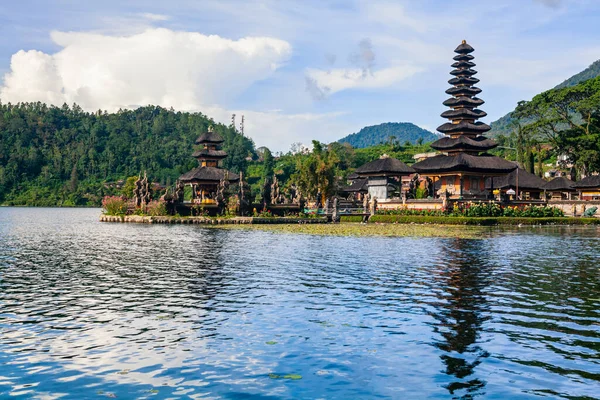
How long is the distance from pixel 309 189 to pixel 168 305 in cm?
7408

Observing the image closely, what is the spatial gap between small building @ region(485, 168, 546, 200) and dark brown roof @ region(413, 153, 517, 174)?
1.45m

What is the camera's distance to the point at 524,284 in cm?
2405

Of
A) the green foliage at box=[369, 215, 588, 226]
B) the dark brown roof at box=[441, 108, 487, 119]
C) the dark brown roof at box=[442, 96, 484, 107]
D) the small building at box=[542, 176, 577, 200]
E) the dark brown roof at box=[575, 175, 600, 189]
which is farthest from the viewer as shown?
the dark brown roof at box=[442, 96, 484, 107]

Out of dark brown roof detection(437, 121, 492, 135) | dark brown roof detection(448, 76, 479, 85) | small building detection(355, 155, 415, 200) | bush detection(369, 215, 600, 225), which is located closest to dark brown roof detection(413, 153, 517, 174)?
small building detection(355, 155, 415, 200)

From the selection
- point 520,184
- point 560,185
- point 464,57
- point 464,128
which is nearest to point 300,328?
point 520,184

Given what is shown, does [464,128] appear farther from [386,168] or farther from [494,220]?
[494,220]

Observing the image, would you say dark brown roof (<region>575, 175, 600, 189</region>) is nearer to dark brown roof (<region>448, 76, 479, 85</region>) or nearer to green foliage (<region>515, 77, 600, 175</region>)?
green foliage (<region>515, 77, 600, 175</region>)

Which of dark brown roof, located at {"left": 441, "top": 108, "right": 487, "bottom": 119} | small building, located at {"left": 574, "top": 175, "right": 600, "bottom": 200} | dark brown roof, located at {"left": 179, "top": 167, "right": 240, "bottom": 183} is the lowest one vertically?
small building, located at {"left": 574, "top": 175, "right": 600, "bottom": 200}

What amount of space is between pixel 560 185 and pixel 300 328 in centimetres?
7940

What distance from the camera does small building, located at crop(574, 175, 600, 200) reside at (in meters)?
81.9

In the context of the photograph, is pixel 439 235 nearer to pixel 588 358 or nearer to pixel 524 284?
pixel 524 284

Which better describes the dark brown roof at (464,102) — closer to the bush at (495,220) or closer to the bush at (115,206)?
the bush at (495,220)

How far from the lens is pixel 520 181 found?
87.2 metres

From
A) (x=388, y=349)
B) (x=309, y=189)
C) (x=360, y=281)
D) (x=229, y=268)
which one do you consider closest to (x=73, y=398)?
(x=388, y=349)
